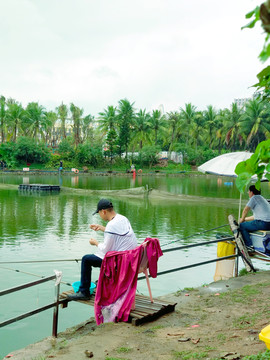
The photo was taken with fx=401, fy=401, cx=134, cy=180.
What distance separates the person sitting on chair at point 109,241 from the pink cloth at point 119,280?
0.14 meters

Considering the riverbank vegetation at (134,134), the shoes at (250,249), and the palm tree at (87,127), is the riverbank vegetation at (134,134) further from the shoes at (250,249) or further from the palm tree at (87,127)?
the shoes at (250,249)

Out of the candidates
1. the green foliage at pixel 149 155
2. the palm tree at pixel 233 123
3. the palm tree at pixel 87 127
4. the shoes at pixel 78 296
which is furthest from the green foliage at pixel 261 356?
the palm tree at pixel 87 127

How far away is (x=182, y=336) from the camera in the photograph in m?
4.00

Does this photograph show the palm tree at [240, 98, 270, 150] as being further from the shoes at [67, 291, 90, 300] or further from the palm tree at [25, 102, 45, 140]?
the shoes at [67, 291, 90, 300]

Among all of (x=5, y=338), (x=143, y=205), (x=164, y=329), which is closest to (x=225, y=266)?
(x=164, y=329)

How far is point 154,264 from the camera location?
432 centimetres

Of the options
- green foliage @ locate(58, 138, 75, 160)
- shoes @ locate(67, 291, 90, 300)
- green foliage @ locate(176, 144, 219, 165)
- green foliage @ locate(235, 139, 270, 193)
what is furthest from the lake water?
green foliage @ locate(176, 144, 219, 165)

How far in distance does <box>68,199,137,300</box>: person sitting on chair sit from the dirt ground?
0.49 m

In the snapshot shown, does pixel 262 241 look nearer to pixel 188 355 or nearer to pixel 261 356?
pixel 188 355

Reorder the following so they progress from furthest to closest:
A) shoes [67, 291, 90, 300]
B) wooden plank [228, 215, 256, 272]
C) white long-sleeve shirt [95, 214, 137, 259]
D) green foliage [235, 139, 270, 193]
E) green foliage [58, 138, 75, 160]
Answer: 1. green foliage [58, 138, 75, 160]
2. wooden plank [228, 215, 256, 272]
3. shoes [67, 291, 90, 300]
4. white long-sleeve shirt [95, 214, 137, 259]
5. green foliage [235, 139, 270, 193]

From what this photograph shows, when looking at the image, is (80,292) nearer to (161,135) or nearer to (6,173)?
(6,173)

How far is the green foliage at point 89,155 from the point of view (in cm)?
6091

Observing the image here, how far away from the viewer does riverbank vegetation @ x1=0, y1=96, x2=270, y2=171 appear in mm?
58969

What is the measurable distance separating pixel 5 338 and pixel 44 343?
63.6 inches
